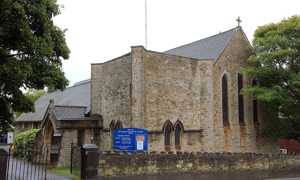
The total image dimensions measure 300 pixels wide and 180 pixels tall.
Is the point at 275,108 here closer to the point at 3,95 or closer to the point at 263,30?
the point at 263,30

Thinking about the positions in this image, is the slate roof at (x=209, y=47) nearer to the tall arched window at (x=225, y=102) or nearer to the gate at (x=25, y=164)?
the tall arched window at (x=225, y=102)

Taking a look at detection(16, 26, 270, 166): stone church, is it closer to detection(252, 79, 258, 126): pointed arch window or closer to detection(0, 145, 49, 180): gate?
detection(252, 79, 258, 126): pointed arch window

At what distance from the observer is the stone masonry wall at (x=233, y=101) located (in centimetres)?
2730

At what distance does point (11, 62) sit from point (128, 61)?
462 inches

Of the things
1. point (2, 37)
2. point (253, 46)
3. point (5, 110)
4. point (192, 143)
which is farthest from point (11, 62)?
point (253, 46)

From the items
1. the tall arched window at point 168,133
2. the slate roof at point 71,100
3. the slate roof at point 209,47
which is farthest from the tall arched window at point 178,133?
the slate roof at point 71,100

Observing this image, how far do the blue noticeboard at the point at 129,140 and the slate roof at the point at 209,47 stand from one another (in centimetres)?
1183

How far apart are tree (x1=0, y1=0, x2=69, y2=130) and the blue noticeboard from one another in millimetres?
3889

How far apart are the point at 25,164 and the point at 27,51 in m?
12.0

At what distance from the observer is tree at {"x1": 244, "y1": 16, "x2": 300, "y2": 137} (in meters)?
26.8

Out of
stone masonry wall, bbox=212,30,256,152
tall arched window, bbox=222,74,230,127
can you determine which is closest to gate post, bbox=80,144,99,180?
stone masonry wall, bbox=212,30,256,152

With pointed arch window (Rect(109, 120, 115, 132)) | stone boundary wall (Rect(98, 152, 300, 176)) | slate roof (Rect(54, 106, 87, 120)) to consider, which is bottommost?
stone boundary wall (Rect(98, 152, 300, 176))

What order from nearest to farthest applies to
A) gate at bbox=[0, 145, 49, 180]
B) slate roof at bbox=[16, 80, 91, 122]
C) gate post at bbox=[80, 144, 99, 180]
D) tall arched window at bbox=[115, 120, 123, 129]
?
gate at bbox=[0, 145, 49, 180]
gate post at bbox=[80, 144, 99, 180]
tall arched window at bbox=[115, 120, 123, 129]
slate roof at bbox=[16, 80, 91, 122]

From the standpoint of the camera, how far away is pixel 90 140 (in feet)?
87.6
